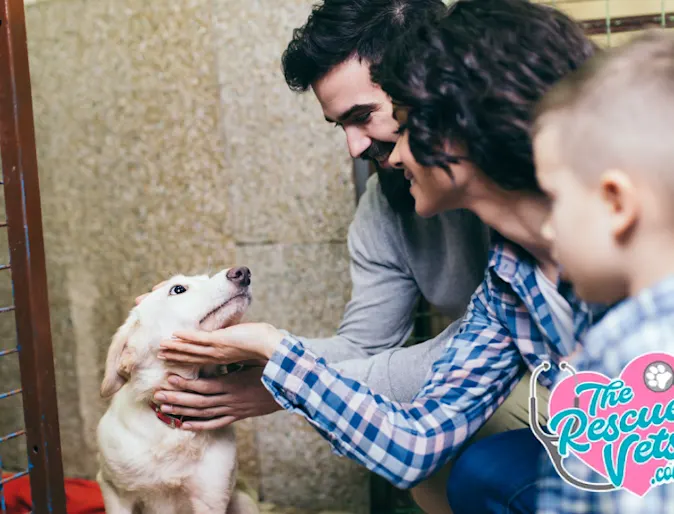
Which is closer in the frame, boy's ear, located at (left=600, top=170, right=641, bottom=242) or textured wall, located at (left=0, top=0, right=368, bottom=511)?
boy's ear, located at (left=600, top=170, right=641, bottom=242)

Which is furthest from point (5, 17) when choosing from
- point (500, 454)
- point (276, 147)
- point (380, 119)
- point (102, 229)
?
point (500, 454)

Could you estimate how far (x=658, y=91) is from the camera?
74 cm

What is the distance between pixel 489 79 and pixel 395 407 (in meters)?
0.51

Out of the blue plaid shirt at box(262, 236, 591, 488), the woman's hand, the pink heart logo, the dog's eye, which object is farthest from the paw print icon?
the dog's eye

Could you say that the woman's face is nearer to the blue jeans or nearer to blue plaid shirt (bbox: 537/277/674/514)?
blue plaid shirt (bbox: 537/277/674/514)

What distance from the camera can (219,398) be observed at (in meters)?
1.43

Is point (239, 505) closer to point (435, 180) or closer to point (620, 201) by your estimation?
point (435, 180)

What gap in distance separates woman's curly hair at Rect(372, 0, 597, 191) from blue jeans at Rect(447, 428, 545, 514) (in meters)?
0.49

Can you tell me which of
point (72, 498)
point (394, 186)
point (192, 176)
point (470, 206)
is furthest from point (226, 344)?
point (72, 498)

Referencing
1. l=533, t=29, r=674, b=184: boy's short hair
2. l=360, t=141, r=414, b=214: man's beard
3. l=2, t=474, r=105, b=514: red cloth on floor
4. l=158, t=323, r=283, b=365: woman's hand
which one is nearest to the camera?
l=533, t=29, r=674, b=184: boy's short hair

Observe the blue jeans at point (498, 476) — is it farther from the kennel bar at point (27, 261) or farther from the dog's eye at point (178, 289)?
the kennel bar at point (27, 261)

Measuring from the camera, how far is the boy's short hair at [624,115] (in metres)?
0.73

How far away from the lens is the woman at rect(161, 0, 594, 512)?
1048 millimetres

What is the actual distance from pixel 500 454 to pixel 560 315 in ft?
1.05
